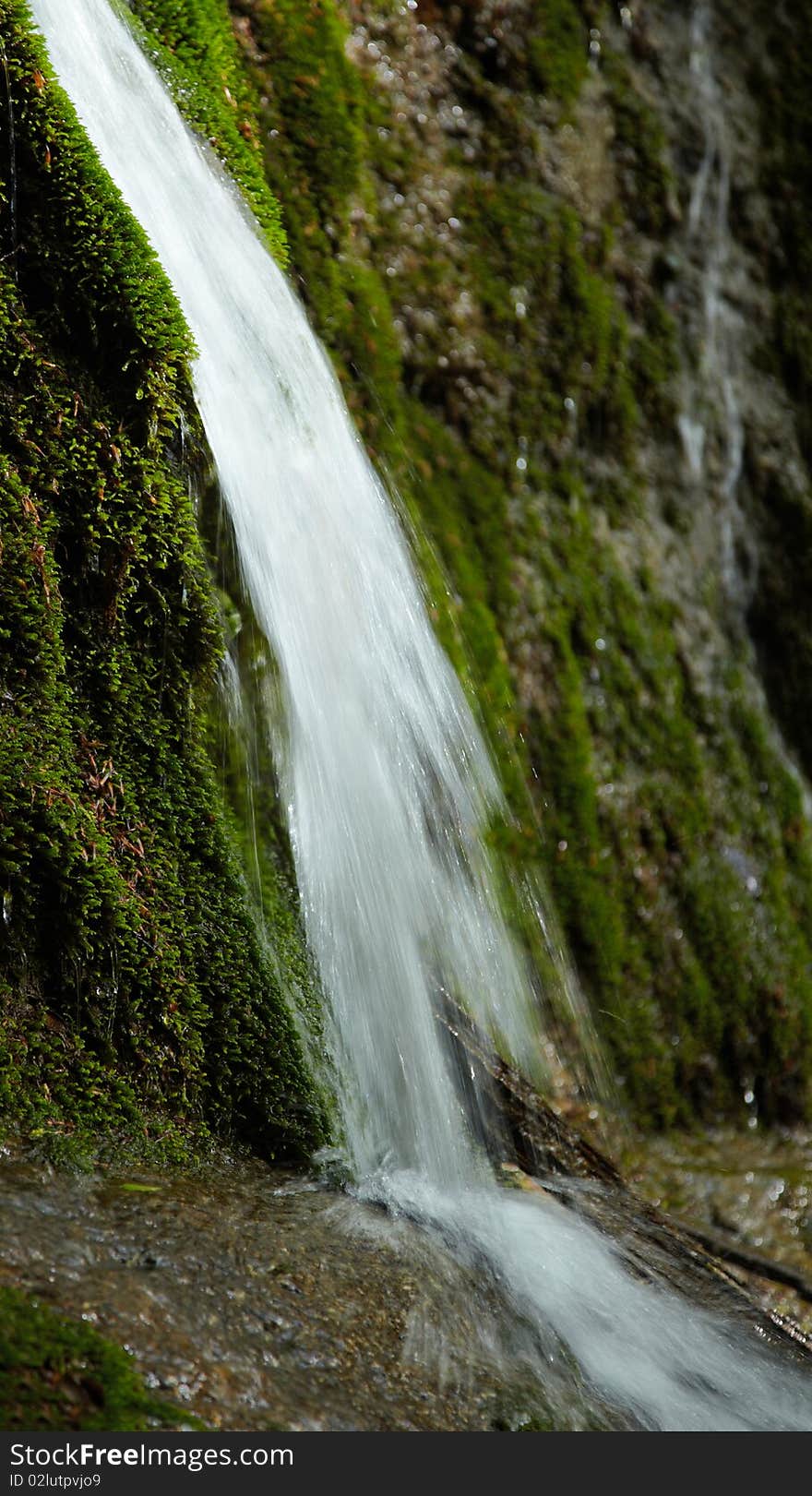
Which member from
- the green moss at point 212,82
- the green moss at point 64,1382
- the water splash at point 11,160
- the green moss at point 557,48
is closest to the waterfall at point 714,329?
the green moss at point 557,48

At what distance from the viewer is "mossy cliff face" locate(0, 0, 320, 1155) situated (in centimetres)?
266

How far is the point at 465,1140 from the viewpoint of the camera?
330 cm

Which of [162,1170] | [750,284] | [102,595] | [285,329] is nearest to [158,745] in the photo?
[102,595]

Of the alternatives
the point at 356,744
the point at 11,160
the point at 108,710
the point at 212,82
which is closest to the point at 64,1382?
the point at 108,710

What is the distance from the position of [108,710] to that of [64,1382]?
159 centimetres

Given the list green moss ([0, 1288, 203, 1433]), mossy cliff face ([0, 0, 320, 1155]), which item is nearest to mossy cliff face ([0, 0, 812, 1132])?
mossy cliff face ([0, 0, 320, 1155])

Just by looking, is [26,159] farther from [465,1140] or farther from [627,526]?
[627,526]

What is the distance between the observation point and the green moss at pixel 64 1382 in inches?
66.7

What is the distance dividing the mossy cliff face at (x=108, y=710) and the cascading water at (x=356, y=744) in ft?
0.88

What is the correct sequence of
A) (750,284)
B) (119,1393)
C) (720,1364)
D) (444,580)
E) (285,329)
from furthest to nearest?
(750,284) < (444,580) < (285,329) < (720,1364) < (119,1393)

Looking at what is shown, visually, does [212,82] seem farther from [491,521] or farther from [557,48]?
[557,48]

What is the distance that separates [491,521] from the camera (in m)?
5.10

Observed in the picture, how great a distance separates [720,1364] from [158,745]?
6.64 ft

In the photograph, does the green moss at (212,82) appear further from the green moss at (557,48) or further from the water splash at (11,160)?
the green moss at (557,48)
